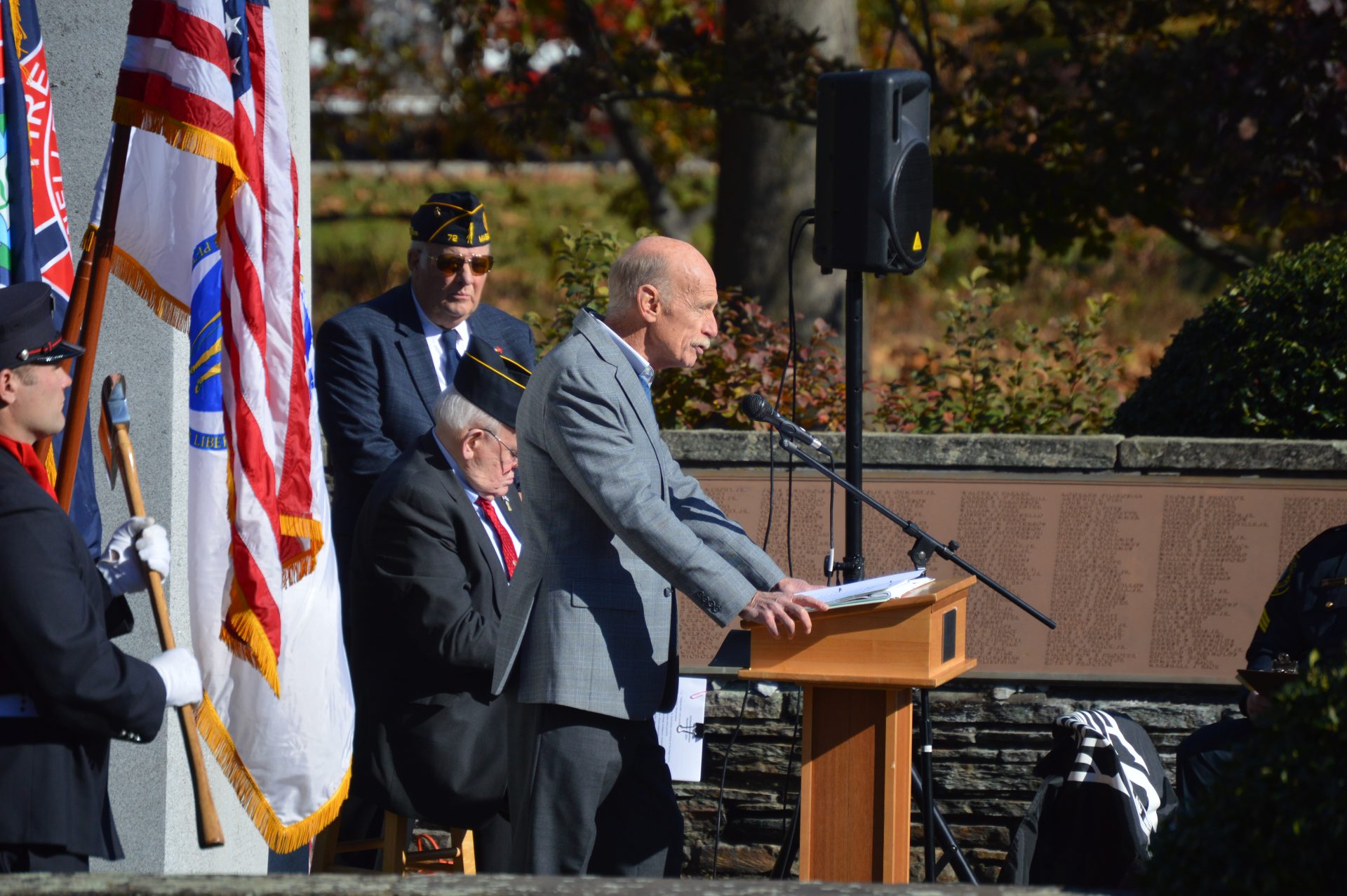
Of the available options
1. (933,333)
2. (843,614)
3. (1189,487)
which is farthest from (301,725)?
(933,333)

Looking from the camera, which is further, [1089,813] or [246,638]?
[1089,813]

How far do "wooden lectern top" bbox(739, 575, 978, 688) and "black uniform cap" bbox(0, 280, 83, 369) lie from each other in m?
1.63

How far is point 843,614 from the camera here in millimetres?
3715

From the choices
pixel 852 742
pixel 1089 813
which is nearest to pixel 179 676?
pixel 852 742

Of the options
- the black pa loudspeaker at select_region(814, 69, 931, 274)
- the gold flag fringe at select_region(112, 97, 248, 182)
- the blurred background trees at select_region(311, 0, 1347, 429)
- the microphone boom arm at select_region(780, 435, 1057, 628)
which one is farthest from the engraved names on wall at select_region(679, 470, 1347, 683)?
the gold flag fringe at select_region(112, 97, 248, 182)

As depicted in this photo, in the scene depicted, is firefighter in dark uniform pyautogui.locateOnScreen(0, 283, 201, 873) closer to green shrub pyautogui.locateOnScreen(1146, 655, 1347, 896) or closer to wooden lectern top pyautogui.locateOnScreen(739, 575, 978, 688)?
wooden lectern top pyautogui.locateOnScreen(739, 575, 978, 688)

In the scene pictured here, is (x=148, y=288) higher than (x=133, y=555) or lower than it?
higher

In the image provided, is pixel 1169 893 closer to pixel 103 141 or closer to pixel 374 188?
pixel 103 141

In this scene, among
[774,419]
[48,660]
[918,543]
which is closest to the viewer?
[48,660]

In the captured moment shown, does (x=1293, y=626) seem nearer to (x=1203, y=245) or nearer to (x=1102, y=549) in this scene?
(x=1102, y=549)

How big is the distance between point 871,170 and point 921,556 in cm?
130

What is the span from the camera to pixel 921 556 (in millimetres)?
4367

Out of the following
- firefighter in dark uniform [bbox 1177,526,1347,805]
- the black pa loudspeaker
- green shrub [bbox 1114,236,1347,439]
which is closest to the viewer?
firefighter in dark uniform [bbox 1177,526,1347,805]

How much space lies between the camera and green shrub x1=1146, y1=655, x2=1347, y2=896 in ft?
8.61
